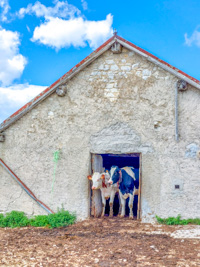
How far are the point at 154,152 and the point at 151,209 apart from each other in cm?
166

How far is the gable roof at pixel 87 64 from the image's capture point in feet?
29.9

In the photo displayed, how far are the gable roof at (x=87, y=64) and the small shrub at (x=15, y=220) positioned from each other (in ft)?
8.86

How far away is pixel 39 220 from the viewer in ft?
31.6

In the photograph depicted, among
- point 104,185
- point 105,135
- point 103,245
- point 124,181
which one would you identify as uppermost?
point 105,135

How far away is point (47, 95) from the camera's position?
32.8 ft

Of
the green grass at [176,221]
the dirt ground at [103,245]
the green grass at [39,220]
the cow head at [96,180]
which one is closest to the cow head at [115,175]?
the cow head at [96,180]

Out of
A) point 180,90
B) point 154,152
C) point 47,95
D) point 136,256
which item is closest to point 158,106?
point 180,90

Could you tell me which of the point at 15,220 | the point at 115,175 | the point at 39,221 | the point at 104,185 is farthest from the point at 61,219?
the point at 115,175

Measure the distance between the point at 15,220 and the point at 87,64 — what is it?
5.30 m

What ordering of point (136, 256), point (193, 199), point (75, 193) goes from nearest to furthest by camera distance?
1. point (136, 256)
2. point (193, 199)
3. point (75, 193)

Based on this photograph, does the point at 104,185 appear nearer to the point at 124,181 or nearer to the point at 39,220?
the point at 124,181

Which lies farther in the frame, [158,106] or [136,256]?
[158,106]

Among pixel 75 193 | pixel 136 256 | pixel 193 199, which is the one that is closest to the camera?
pixel 136 256

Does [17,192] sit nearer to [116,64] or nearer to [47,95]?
[47,95]
